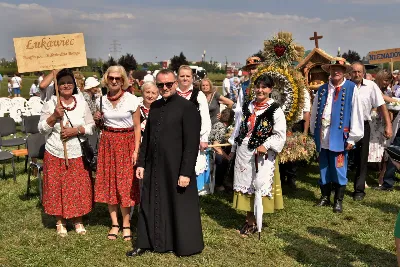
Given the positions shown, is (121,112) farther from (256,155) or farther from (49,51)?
(256,155)

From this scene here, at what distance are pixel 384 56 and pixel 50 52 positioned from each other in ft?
21.9

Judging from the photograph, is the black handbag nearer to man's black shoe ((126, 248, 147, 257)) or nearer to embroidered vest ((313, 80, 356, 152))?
man's black shoe ((126, 248, 147, 257))

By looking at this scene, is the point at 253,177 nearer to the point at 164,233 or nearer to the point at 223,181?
the point at 164,233

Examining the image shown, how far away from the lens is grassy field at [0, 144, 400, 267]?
4.39 metres

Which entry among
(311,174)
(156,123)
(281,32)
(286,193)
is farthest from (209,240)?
(311,174)

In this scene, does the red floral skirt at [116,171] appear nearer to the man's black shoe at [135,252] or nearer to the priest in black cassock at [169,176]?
the priest in black cassock at [169,176]

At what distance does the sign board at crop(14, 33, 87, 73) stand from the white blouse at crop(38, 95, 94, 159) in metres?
0.39

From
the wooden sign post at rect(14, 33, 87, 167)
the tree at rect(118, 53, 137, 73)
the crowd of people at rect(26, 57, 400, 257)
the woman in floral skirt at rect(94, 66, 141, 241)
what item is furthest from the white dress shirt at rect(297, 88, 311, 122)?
the tree at rect(118, 53, 137, 73)

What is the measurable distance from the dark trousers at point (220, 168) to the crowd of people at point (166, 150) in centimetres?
86

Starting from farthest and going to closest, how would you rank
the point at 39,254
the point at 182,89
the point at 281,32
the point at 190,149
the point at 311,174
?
the point at 311,174 < the point at 281,32 < the point at 182,89 < the point at 39,254 < the point at 190,149

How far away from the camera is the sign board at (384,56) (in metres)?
8.23

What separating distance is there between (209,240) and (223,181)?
2250 millimetres

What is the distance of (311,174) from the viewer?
8297 millimetres

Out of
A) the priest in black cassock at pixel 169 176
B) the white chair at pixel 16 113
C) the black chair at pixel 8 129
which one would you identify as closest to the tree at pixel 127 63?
the white chair at pixel 16 113
